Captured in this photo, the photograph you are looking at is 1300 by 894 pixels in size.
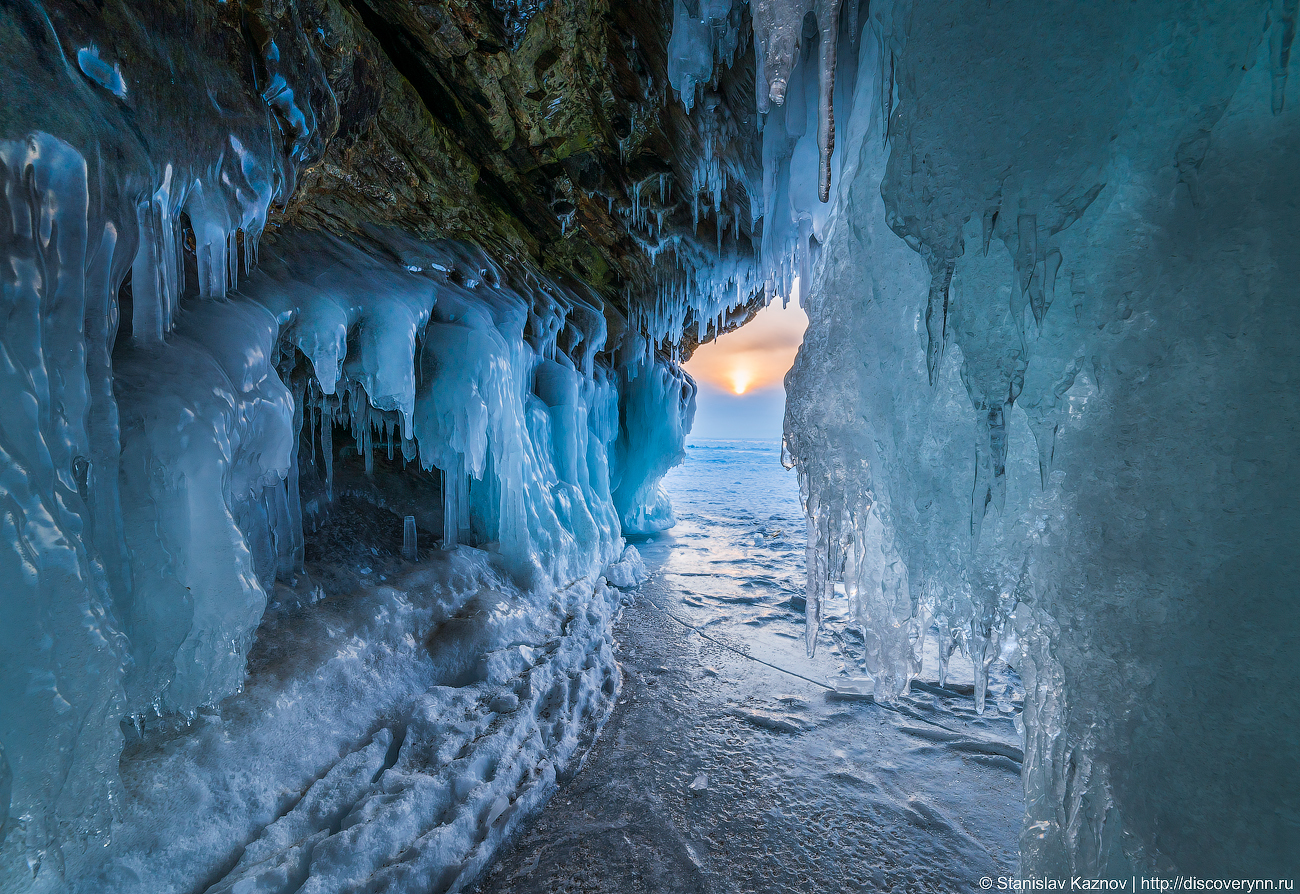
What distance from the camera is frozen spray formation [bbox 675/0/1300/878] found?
0.96 m

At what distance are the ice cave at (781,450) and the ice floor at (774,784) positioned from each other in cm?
3

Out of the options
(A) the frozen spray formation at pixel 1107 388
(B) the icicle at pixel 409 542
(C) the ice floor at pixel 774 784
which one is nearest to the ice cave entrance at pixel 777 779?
(C) the ice floor at pixel 774 784

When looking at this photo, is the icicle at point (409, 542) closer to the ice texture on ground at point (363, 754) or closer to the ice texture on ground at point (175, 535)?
the ice texture on ground at point (363, 754)

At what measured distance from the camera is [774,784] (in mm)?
2732

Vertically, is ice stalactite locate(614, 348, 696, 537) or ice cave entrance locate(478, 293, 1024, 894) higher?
ice stalactite locate(614, 348, 696, 537)

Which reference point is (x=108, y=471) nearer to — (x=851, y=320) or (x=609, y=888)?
(x=609, y=888)

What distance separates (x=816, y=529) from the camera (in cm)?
243

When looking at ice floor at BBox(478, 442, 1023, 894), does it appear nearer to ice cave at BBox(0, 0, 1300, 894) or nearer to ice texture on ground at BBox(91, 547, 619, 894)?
ice cave at BBox(0, 0, 1300, 894)

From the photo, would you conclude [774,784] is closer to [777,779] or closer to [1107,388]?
[777,779]

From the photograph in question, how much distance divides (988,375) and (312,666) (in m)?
3.88

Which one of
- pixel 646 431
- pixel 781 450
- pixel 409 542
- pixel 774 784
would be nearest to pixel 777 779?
pixel 774 784

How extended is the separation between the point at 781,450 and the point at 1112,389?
1.07 m

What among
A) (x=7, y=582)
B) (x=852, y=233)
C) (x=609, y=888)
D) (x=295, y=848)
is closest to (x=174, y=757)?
(x=295, y=848)

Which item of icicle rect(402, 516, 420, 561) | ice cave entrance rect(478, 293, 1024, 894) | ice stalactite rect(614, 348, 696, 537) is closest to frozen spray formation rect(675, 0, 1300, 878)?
ice cave entrance rect(478, 293, 1024, 894)
